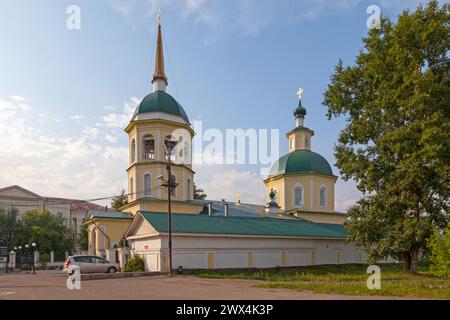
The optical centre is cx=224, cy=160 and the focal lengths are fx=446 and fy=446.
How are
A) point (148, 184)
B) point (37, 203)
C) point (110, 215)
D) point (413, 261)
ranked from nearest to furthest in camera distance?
point (413, 261) → point (148, 184) → point (110, 215) → point (37, 203)

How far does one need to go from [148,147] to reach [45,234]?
26.9 m

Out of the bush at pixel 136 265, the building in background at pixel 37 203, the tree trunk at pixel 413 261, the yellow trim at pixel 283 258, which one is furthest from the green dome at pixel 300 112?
the building in background at pixel 37 203

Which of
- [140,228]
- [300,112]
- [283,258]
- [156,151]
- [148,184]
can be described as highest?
[300,112]

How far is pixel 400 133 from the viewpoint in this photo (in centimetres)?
2445

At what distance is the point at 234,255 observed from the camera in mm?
34406

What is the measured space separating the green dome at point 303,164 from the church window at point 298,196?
1958 mm

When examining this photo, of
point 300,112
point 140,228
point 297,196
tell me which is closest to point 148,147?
point 140,228

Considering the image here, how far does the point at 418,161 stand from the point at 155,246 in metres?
18.0

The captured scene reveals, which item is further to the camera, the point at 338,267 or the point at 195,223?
the point at 338,267

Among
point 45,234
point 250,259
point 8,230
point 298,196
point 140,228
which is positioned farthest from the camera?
point 8,230

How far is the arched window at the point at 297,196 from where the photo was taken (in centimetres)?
5003

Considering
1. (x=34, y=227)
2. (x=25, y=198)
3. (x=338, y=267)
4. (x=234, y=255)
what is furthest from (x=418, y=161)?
(x=25, y=198)

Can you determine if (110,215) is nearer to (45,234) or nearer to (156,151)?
(156,151)
